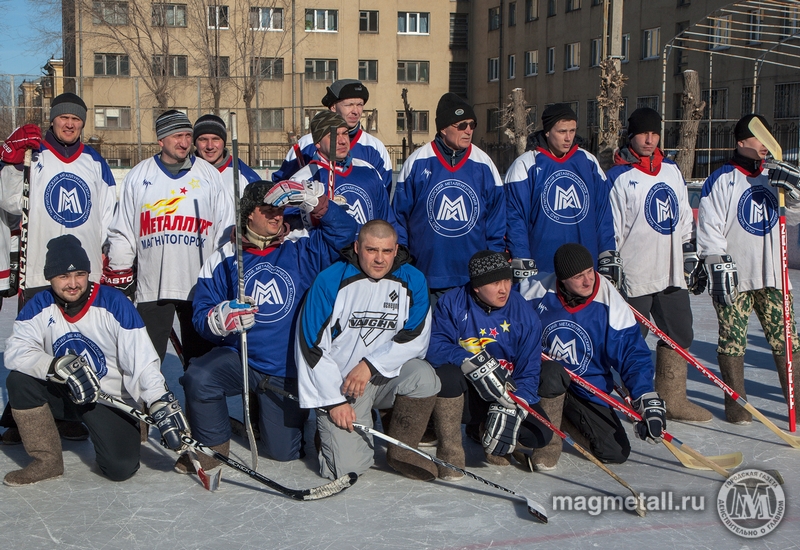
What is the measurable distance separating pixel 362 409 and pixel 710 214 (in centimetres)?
211

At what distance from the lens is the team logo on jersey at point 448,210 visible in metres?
4.20

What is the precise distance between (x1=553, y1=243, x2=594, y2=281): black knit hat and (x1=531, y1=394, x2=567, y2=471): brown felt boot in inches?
21.1

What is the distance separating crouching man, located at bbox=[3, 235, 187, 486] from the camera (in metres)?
3.45

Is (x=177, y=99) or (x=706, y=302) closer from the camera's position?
(x=706, y=302)

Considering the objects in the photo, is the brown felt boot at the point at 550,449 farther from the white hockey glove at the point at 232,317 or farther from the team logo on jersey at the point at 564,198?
the white hockey glove at the point at 232,317

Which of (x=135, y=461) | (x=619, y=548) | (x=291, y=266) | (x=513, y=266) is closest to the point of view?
(x=619, y=548)

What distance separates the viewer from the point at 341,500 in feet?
11.0

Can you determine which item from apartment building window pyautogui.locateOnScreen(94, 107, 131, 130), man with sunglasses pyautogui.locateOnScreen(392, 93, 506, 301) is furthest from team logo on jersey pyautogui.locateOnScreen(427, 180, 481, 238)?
apartment building window pyautogui.locateOnScreen(94, 107, 131, 130)

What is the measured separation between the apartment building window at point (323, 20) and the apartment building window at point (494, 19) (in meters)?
6.00

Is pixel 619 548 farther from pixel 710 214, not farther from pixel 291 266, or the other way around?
pixel 710 214

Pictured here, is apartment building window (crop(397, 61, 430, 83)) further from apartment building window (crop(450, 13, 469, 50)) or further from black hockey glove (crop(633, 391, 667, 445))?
black hockey glove (crop(633, 391, 667, 445))

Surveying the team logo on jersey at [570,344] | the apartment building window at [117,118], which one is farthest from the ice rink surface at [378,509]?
the apartment building window at [117,118]

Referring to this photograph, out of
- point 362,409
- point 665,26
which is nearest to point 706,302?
point 362,409

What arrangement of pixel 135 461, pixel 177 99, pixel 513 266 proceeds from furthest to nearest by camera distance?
pixel 177 99 < pixel 513 266 < pixel 135 461
